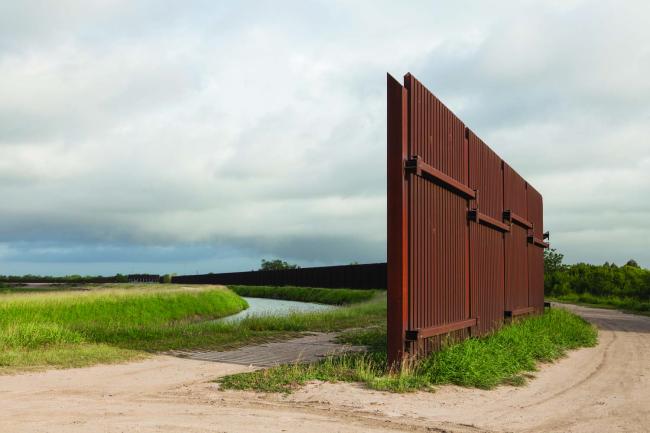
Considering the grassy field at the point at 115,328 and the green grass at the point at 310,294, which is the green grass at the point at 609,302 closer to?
the green grass at the point at 310,294

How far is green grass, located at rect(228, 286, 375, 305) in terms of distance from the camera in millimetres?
39219

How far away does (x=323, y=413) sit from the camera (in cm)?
671

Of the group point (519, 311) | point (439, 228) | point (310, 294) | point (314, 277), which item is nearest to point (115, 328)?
point (439, 228)

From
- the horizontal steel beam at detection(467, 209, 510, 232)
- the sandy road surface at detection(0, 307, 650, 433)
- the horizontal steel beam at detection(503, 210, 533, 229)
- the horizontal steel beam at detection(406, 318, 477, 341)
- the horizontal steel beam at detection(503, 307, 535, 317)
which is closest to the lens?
the sandy road surface at detection(0, 307, 650, 433)

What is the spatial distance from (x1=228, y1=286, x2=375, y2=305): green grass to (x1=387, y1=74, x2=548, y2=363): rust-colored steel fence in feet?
75.5

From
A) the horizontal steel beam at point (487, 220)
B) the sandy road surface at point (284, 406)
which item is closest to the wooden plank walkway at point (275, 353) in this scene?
the sandy road surface at point (284, 406)

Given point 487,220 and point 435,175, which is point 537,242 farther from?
point 435,175

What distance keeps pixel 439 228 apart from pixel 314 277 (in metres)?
40.2

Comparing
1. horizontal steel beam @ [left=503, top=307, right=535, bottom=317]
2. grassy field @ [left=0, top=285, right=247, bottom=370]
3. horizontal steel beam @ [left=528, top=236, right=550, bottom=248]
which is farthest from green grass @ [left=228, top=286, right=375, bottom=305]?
horizontal steel beam @ [left=503, top=307, right=535, bottom=317]

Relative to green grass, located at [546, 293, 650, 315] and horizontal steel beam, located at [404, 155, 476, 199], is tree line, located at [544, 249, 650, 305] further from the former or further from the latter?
horizontal steel beam, located at [404, 155, 476, 199]

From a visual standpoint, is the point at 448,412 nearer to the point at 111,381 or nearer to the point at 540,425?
the point at 540,425

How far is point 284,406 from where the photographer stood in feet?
23.0

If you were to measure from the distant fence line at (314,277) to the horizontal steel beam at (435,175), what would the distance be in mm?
29621

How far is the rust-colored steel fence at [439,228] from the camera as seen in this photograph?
9.12 metres
